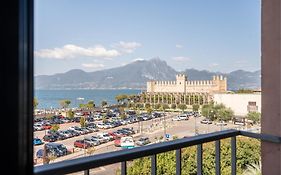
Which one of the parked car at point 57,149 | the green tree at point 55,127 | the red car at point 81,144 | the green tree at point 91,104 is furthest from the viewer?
the green tree at point 91,104

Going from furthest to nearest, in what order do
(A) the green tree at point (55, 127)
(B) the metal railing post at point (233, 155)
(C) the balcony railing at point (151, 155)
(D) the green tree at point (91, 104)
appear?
(D) the green tree at point (91, 104)
(A) the green tree at point (55, 127)
(B) the metal railing post at point (233, 155)
(C) the balcony railing at point (151, 155)

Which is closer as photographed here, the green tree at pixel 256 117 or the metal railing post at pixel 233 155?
the metal railing post at pixel 233 155

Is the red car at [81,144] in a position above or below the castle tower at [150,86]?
below

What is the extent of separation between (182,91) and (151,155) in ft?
8.46

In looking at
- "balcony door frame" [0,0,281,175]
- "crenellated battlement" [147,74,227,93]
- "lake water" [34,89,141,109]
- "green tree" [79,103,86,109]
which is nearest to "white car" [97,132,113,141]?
"lake water" [34,89,141,109]

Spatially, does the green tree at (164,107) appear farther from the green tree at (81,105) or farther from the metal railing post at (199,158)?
the metal railing post at (199,158)

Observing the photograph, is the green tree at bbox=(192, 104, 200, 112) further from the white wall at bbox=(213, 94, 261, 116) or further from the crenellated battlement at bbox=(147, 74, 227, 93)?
the white wall at bbox=(213, 94, 261, 116)

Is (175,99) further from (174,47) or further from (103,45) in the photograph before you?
(174,47)

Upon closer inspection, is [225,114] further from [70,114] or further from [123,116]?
[70,114]

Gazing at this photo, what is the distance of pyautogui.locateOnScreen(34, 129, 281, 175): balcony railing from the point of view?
1158mm

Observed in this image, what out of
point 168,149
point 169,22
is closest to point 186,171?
point 168,149

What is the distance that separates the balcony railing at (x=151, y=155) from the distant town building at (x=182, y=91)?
1836 millimetres

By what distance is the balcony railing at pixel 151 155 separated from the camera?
3.80ft
